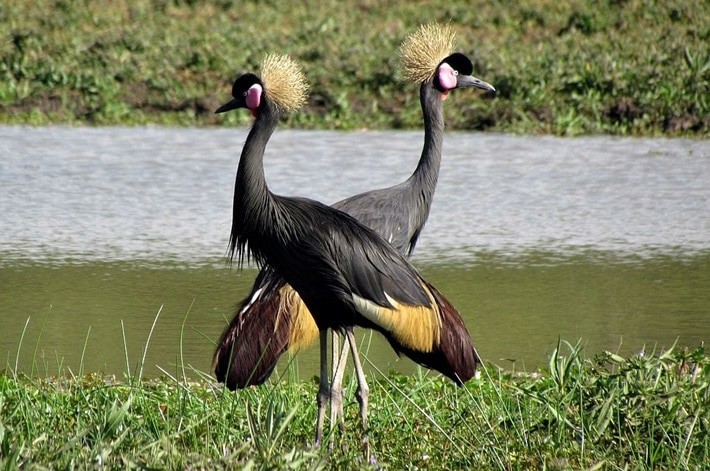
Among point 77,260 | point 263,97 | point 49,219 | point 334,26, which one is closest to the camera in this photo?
point 263,97

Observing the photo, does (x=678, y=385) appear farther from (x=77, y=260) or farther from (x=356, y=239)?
(x=77, y=260)

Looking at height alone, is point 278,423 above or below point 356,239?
below

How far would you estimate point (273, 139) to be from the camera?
10797mm

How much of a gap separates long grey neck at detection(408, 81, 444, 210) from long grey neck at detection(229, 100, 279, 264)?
54.5 inches

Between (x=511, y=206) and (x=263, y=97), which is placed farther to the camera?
(x=511, y=206)

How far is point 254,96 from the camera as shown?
15.1ft

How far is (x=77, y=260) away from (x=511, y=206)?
2.88 metres

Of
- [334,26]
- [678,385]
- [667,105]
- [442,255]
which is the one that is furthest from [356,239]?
[334,26]

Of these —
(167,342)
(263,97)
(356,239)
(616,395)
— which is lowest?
(167,342)

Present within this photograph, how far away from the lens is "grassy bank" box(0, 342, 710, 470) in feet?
11.8

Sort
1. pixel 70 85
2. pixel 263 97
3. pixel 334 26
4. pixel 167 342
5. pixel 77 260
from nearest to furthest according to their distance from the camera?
pixel 263 97 < pixel 167 342 < pixel 77 260 < pixel 70 85 < pixel 334 26

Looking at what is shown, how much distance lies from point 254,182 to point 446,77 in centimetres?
198

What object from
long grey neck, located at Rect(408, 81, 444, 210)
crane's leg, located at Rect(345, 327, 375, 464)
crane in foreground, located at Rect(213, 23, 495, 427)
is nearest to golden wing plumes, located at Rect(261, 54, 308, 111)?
crane in foreground, located at Rect(213, 23, 495, 427)

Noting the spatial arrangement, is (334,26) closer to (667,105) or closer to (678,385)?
(667,105)
